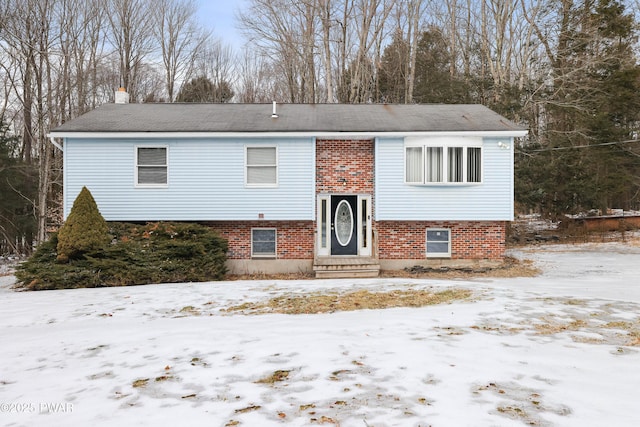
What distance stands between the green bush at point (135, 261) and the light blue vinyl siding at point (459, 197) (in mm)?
5620

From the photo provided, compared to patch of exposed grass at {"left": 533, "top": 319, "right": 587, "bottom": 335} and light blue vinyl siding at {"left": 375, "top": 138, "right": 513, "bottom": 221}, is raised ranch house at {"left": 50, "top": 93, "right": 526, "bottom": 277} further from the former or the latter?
patch of exposed grass at {"left": 533, "top": 319, "right": 587, "bottom": 335}

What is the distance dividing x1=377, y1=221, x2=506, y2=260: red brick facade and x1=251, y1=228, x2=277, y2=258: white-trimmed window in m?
3.55

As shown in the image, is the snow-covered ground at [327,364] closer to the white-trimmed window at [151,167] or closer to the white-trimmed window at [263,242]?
the white-trimmed window at [263,242]

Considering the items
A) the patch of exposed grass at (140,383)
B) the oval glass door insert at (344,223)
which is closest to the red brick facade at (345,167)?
the oval glass door insert at (344,223)

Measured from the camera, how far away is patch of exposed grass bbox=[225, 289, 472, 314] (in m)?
7.51

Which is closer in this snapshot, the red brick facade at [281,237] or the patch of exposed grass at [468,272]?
the patch of exposed grass at [468,272]

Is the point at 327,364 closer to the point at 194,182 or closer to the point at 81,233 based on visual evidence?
the point at 81,233

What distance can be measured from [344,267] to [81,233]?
745 cm

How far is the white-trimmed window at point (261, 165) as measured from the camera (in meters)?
13.2

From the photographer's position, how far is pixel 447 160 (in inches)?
512

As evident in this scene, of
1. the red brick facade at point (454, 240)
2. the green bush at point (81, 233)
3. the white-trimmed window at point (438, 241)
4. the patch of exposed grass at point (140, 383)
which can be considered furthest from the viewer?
the white-trimmed window at point (438, 241)

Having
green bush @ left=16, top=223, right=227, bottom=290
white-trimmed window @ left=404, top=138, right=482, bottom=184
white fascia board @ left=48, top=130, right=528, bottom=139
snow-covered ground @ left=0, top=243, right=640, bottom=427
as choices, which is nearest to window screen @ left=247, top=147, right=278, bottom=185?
white fascia board @ left=48, top=130, right=528, bottom=139

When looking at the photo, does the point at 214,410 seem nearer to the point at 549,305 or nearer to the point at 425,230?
the point at 549,305

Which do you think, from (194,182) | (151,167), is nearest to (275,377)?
(194,182)
